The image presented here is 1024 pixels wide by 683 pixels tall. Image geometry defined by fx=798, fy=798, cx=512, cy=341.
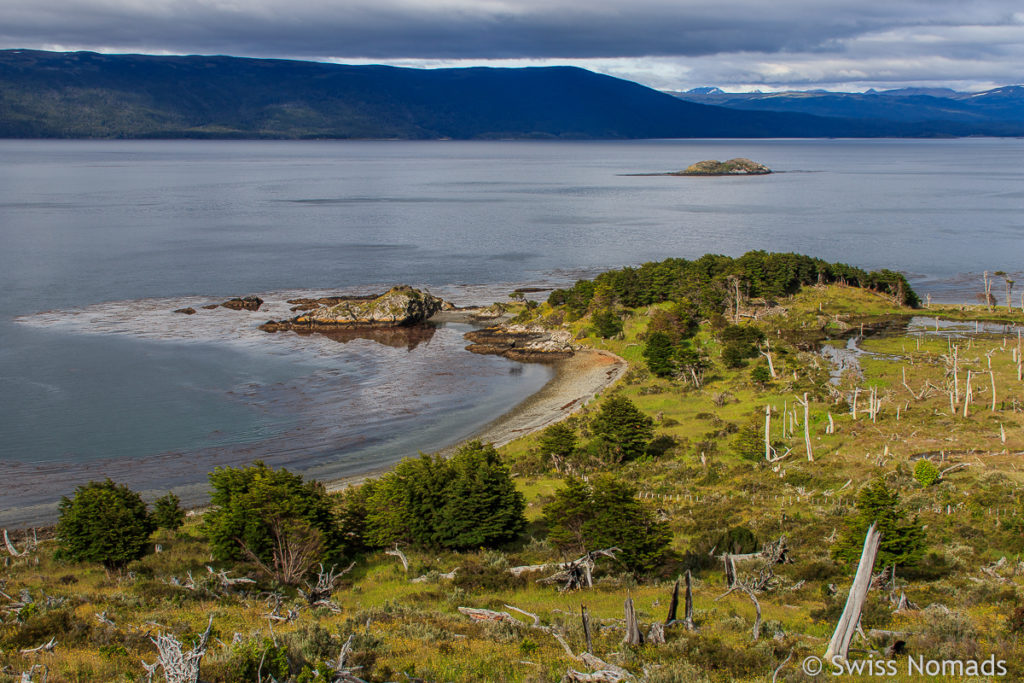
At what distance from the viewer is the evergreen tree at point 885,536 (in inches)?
1086

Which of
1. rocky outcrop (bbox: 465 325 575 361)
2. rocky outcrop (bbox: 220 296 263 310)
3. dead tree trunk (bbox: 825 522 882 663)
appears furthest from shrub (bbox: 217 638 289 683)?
rocky outcrop (bbox: 220 296 263 310)

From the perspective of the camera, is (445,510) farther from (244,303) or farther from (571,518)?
(244,303)

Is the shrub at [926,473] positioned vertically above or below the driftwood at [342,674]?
below

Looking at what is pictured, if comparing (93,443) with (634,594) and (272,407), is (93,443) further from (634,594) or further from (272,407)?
(634,594)

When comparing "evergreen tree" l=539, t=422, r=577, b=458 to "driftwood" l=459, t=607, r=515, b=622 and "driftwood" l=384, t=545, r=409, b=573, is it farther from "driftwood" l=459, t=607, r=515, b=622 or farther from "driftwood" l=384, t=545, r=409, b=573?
"driftwood" l=459, t=607, r=515, b=622

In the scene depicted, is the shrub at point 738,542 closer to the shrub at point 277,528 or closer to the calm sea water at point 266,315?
the shrub at point 277,528

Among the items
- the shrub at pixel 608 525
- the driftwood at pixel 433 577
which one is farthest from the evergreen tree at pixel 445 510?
the driftwood at pixel 433 577

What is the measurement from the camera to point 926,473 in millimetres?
39844

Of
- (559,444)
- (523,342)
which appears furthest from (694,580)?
(523,342)

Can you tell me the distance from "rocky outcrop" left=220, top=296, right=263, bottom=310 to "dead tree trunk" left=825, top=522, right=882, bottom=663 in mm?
90331

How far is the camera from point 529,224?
18400 cm

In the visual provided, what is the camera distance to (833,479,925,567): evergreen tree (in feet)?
90.5

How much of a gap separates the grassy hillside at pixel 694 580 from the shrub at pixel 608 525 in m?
0.76

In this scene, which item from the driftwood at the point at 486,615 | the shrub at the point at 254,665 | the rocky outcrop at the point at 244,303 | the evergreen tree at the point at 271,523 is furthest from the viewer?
the rocky outcrop at the point at 244,303
